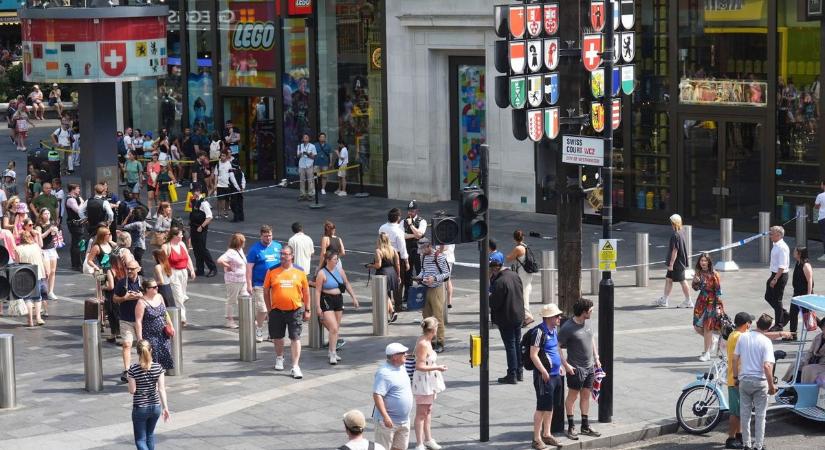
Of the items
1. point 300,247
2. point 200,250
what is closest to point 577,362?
Result: point 300,247

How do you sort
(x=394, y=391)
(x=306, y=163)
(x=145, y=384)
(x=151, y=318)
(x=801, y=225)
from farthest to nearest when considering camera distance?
(x=306, y=163)
(x=801, y=225)
(x=151, y=318)
(x=145, y=384)
(x=394, y=391)

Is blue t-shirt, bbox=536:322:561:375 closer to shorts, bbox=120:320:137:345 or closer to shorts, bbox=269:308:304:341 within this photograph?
shorts, bbox=269:308:304:341

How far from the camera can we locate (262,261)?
20312 millimetres

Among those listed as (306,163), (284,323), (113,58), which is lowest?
(284,323)

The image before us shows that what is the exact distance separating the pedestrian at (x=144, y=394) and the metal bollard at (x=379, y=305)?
248 inches

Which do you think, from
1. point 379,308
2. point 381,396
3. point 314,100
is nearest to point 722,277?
point 379,308

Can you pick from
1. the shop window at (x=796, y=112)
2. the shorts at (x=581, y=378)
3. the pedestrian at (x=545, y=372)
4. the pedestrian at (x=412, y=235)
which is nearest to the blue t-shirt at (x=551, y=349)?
the pedestrian at (x=545, y=372)

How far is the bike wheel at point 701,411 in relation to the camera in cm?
1578

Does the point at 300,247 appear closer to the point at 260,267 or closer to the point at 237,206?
the point at 260,267

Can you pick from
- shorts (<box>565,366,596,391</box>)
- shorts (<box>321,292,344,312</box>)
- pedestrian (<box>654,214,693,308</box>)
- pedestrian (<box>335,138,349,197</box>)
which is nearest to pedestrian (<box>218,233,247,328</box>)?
shorts (<box>321,292,344,312</box>)

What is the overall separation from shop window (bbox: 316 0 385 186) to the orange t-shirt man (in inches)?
663

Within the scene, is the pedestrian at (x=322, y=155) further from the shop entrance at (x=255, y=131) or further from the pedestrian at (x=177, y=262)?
the pedestrian at (x=177, y=262)

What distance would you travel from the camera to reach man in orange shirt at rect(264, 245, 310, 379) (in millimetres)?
18125

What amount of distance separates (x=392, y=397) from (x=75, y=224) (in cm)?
1418
